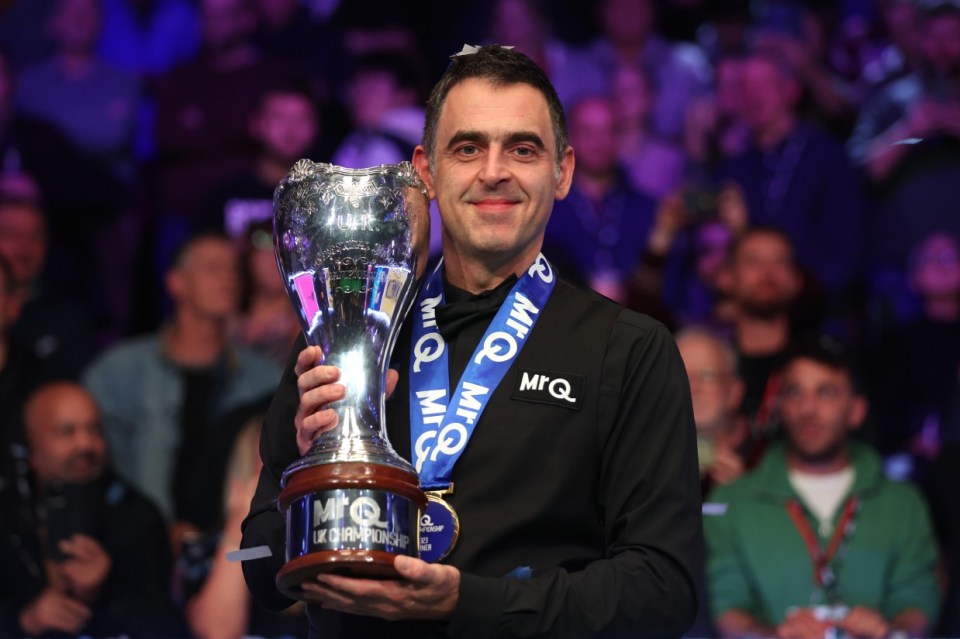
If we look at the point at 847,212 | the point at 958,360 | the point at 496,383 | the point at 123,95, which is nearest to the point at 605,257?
the point at 847,212

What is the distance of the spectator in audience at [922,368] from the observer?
591 cm

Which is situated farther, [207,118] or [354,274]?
[207,118]

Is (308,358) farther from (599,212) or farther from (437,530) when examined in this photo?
(599,212)

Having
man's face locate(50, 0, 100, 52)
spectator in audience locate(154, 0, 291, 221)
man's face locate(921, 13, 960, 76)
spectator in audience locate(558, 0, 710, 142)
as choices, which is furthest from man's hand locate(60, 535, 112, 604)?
man's face locate(921, 13, 960, 76)

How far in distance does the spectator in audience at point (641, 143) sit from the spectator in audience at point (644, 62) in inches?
1.9

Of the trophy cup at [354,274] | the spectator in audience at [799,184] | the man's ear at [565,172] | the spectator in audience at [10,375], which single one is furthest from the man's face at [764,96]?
the trophy cup at [354,274]

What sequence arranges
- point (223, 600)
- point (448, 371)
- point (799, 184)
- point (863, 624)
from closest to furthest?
point (448, 371) < point (863, 624) < point (223, 600) < point (799, 184)

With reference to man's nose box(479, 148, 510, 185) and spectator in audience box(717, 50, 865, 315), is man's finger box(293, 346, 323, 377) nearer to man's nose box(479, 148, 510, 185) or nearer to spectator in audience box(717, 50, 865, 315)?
man's nose box(479, 148, 510, 185)

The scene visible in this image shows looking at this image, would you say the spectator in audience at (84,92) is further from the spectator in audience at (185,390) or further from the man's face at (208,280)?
the spectator in audience at (185,390)

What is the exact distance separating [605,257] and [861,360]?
49.1 inches

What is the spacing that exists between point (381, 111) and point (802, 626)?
322cm

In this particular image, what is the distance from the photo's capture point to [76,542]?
18.0ft

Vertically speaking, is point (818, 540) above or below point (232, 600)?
above

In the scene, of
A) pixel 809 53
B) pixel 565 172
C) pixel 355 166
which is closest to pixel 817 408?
pixel 809 53
